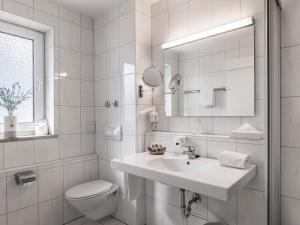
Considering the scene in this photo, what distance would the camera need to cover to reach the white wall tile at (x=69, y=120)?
2064 mm

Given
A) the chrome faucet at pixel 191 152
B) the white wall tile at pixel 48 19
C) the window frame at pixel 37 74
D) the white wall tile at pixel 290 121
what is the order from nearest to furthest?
the white wall tile at pixel 290 121
the chrome faucet at pixel 191 152
the white wall tile at pixel 48 19
the window frame at pixel 37 74

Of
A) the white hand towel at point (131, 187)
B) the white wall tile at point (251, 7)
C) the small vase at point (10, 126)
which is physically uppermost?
the white wall tile at point (251, 7)

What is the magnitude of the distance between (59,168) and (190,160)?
1.30 meters

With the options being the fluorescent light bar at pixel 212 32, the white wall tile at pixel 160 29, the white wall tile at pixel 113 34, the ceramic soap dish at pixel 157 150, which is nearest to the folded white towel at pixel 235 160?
the ceramic soap dish at pixel 157 150

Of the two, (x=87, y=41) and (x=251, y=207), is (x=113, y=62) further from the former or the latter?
(x=251, y=207)

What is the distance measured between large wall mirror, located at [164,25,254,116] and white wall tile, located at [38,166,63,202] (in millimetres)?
1225

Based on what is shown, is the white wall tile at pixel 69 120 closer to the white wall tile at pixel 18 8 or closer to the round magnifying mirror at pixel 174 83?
the white wall tile at pixel 18 8

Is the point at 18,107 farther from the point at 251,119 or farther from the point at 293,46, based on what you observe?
the point at 293,46

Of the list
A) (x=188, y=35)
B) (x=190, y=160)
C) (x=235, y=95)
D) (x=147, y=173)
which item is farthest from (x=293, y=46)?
(x=147, y=173)

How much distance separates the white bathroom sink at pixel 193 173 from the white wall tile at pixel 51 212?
890 mm

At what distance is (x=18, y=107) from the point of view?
1.96 m

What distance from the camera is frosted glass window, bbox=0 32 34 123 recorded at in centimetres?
187

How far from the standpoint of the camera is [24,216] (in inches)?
68.6

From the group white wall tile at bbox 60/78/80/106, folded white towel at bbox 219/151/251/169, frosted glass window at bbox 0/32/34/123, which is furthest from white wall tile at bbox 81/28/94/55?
folded white towel at bbox 219/151/251/169
